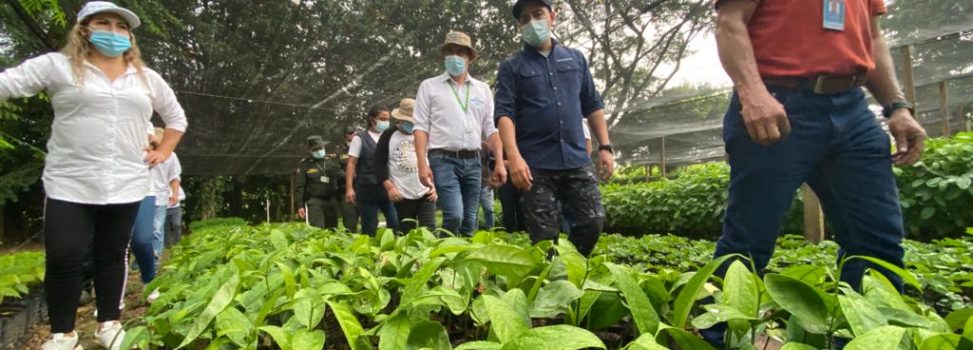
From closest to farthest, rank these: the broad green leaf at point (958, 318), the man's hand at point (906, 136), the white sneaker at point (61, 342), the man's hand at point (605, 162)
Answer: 1. the broad green leaf at point (958, 318)
2. the man's hand at point (906, 136)
3. the white sneaker at point (61, 342)
4. the man's hand at point (605, 162)

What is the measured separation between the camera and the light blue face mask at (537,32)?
2990 mm

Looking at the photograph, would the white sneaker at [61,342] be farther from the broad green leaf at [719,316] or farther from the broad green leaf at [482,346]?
the broad green leaf at [719,316]

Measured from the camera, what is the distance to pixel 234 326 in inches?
51.1

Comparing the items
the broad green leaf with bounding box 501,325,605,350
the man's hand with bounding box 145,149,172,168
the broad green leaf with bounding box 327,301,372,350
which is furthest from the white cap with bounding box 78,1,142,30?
the broad green leaf with bounding box 501,325,605,350

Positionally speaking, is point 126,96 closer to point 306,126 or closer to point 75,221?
point 75,221

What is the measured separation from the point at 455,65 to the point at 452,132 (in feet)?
1.66

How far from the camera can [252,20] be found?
7.93 meters

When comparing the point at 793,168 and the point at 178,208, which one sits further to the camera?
the point at 178,208

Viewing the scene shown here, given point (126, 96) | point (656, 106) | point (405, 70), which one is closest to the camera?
point (126, 96)

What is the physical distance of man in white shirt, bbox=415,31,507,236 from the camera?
3.83m

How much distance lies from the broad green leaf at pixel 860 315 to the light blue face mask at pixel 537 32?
89.9 inches

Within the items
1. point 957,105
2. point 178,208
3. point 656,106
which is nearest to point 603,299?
point 178,208

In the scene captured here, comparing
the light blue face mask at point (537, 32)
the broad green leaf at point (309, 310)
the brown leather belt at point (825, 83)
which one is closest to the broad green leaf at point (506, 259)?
the broad green leaf at point (309, 310)

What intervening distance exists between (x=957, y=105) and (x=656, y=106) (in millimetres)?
6770
